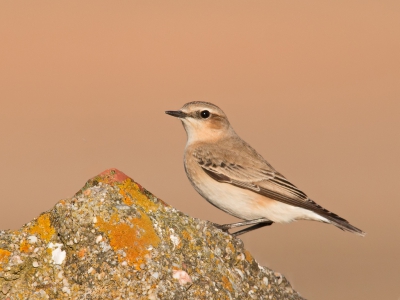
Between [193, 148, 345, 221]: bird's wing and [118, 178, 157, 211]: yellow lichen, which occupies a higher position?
[118, 178, 157, 211]: yellow lichen

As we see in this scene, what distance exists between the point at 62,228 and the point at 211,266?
1.29m

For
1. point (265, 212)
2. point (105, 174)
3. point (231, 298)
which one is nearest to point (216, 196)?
point (265, 212)

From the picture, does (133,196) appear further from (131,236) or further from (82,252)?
(82,252)

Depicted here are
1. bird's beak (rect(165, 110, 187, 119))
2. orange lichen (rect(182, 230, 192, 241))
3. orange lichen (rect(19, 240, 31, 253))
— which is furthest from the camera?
bird's beak (rect(165, 110, 187, 119))

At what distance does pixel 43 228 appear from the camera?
5.24 m

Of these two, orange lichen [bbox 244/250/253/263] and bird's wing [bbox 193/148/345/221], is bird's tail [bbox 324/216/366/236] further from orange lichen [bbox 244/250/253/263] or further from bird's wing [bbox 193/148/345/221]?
orange lichen [bbox 244/250/253/263]

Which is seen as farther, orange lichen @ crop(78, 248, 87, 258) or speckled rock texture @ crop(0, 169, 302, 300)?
orange lichen @ crop(78, 248, 87, 258)

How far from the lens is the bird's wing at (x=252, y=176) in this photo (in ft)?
29.5

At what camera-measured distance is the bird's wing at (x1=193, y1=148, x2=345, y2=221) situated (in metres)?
8.99

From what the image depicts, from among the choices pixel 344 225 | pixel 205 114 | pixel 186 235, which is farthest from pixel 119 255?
pixel 205 114

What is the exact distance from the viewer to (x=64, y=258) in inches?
197

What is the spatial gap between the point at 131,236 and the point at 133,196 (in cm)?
71

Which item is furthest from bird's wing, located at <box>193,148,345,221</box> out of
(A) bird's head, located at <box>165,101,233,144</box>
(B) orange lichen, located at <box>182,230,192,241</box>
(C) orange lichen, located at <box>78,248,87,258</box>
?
(C) orange lichen, located at <box>78,248,87,258</box>

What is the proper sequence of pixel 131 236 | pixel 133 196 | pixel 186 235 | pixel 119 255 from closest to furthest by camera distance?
pixel 119 255 → pixel 131 236 → pixel 186 235 → pixel 133 196
